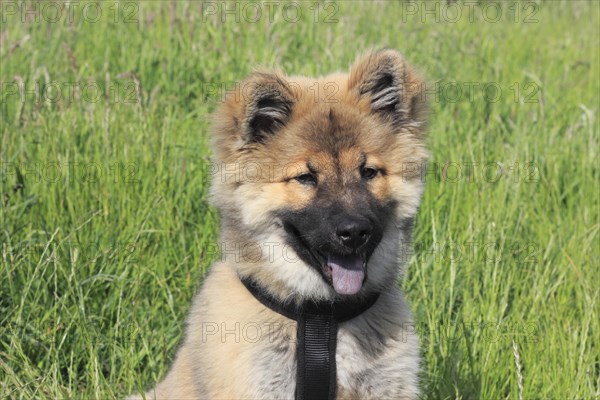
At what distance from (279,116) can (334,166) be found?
33 cm

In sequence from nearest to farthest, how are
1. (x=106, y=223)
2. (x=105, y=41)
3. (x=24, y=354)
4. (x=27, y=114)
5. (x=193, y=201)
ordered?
(x=24, y=354) < (x=106, y=223) < (x=193, y=201) < (x=27, y=114) < (x=105, y=41)

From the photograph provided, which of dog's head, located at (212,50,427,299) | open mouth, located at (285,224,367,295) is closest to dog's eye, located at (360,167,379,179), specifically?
dog's head, located at (212,50,427,299)

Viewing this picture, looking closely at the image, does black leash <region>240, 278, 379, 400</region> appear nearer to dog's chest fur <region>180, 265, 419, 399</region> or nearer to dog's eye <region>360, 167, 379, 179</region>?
dog's chest fur <region>180, 265, 419, 399</region>

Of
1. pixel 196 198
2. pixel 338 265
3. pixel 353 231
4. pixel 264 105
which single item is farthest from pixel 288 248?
pixel 196 198

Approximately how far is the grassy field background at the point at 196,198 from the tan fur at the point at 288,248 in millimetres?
331

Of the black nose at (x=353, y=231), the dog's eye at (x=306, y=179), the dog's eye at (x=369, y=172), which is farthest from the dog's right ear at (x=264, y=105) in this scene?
the black nose at (x=353, y=231)

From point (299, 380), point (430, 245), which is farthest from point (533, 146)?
point (299, 380)

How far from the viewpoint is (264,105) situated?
3299 mm

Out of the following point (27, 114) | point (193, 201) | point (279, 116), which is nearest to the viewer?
point (279, 116)

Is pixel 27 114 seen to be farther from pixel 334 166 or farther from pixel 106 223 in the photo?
pixel 334 166

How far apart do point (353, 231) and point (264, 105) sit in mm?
672

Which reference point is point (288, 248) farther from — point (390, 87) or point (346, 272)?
point (390, 87)

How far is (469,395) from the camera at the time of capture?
3877mm

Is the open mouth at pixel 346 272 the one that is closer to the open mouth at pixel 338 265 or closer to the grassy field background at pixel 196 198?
the open mouth at pixel 338 265
